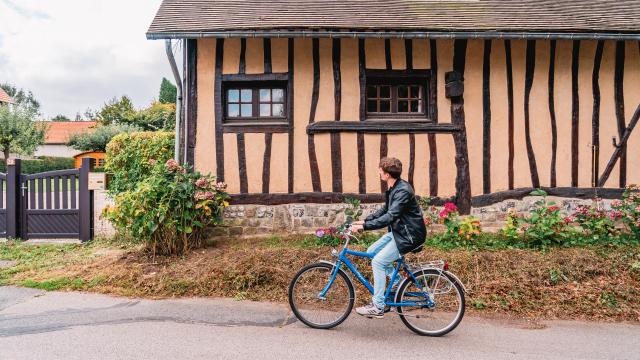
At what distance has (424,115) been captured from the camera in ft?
23.6

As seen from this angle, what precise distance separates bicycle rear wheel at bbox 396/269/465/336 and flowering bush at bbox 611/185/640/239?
149 inches

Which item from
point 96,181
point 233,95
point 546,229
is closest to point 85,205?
point 96,181

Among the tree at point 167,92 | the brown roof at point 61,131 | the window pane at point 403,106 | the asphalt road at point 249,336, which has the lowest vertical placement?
the asphalt road at point 249,336

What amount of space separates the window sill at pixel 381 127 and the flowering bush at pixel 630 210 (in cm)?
263

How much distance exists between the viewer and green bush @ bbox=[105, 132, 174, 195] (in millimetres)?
8156

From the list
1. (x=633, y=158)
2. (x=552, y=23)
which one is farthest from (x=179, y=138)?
(x=633, y=158)

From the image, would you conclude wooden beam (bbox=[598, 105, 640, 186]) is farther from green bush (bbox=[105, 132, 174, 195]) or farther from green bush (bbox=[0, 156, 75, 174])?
green bush (bbox=[0, 156, 75, 174])

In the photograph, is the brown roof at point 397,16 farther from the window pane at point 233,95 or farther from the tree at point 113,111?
the tree at point 113,111

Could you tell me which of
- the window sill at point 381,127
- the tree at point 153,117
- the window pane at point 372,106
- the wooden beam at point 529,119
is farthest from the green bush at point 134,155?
the tree at point 153,117

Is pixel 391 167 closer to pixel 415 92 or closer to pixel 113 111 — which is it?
pixel 415 92

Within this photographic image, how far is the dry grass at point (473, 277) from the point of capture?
15.3 ft

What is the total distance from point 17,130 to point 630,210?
103ft

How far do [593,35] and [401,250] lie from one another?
518 cm

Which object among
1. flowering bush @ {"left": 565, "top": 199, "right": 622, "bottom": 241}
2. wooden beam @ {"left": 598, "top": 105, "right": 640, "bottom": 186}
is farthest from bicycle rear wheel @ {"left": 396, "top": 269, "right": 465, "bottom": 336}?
wooden beam @ {"left": 598, "top": 105, "right": 640, "bottom": 186}
